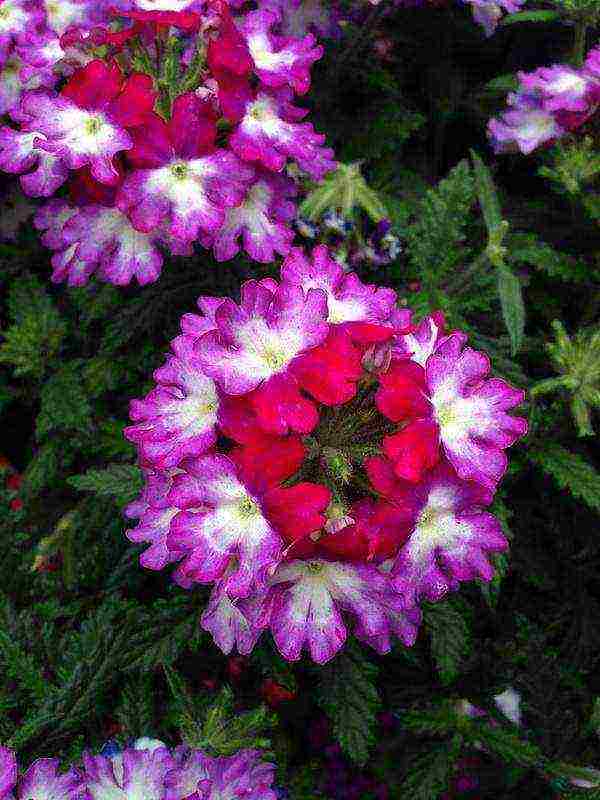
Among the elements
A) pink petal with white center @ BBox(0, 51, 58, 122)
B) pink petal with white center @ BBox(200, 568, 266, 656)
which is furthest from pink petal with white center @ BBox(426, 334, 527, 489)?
pink petal with white center @ BBox(0, 51, 58, 122)

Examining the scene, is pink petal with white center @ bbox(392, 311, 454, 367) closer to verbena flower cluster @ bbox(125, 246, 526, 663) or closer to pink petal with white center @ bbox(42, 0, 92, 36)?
verbena flower cluster @ bbox(125, 246, 526, 663)

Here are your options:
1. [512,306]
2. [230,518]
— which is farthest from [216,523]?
[512,306]

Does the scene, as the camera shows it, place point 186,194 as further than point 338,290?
Yes

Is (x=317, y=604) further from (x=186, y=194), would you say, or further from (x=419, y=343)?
(x=186, y=194)

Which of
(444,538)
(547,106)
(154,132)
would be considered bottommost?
(444,538)

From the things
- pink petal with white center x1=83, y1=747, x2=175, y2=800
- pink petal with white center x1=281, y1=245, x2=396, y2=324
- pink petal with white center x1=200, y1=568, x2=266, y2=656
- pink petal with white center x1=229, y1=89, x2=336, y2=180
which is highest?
pink petal with white center x1=229, y1=89, x2=336, y2=180
